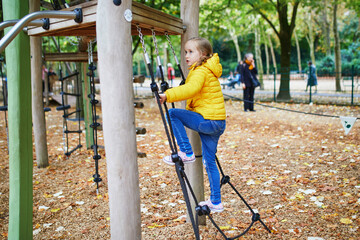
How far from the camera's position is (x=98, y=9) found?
214 centimetres

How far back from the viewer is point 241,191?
440 cm

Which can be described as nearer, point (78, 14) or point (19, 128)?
point (78, 14)

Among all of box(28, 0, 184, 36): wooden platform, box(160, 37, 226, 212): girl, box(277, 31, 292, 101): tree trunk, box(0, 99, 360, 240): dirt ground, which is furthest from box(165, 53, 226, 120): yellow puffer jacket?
box(277, 31, 292, 101): tree trunk

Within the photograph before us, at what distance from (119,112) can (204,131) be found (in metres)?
0.76

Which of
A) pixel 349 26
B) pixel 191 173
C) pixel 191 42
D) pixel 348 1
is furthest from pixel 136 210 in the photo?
pixel 349 26

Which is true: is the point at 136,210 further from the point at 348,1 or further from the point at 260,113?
the point at 348,1

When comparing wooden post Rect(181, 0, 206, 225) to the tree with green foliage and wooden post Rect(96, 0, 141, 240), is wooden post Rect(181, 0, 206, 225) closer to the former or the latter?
wooden post Rect(96, 0, 141, 240)

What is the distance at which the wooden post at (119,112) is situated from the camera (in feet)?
6.97

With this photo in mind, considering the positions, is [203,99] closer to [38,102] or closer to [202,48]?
[202,48]

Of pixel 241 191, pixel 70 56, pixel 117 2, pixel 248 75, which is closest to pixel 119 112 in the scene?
pixel 117 2

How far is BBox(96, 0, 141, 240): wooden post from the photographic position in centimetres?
212

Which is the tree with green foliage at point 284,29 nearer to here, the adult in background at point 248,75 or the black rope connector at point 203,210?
the adult in background at point 248,75

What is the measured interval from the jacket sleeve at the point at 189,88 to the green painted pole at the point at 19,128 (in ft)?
4.30

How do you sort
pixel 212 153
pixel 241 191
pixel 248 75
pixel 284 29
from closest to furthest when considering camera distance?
pixel 212 153 → pixel 241 191 → pixel 248 75 → pixel 284 29
